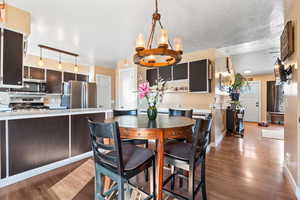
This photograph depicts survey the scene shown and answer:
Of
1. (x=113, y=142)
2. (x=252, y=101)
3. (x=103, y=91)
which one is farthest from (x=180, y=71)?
(x=252, y=101)

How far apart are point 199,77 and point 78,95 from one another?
11.8 ft

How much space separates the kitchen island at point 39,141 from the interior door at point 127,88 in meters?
2.08

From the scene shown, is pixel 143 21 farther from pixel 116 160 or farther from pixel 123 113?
pixel 116 160

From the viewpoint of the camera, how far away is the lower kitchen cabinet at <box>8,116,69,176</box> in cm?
210

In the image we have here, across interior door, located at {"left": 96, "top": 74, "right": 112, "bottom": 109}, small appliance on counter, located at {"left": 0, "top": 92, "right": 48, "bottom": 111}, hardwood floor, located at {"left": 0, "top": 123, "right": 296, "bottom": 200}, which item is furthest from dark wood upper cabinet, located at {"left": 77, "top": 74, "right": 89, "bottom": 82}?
hardwood floor, located at {"left": 0, "top": 123, "right": 296, "bottom": 200}

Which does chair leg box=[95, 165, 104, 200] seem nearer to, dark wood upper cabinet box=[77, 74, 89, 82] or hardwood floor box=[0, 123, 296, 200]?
hardwood floor box=[0, 123, 296, 200]

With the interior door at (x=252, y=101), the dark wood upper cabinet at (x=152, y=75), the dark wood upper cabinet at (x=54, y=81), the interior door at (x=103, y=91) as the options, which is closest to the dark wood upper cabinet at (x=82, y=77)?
the interior door at (x=103, y=91)

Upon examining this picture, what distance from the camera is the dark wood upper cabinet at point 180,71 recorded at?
4103mm

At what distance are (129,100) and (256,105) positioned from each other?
6.82 meters

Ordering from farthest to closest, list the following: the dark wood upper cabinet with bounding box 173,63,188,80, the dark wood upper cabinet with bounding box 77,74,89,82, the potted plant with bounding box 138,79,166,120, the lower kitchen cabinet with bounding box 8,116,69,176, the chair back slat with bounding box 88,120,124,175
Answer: the dark wood upper cabinet with bounding box 77,74,89,82
the dark wood upper cabinet with bounding box 173,63,188,80
the lower kitchen cabinet with bounding box 8,116,69,176
the potted plant with bounding box 138,79,166,120
the chair back slat with bounding box 88,120,124,175

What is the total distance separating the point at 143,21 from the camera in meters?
2.69

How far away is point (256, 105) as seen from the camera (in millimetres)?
7848

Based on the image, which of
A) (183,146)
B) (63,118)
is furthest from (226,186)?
(63,118)

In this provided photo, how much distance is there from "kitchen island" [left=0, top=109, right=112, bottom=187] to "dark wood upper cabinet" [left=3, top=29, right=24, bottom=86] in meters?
0.50
